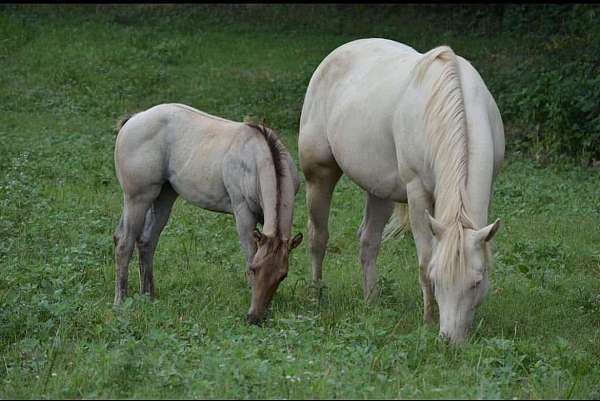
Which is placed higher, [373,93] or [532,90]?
[373,93]

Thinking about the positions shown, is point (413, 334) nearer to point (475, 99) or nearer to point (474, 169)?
point (474, 169)

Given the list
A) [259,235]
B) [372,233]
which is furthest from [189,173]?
[372,233]

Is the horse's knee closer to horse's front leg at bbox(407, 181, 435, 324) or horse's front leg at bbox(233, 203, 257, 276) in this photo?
horse's front leg at bbox(233, 203, 257, 276)

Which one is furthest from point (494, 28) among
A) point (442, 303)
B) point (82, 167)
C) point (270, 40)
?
point (442, 303)

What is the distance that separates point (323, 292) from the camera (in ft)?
23.9

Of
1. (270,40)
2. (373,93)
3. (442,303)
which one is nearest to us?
(442,303)

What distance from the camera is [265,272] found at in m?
6.38

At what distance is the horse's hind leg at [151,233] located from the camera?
24.6 feet

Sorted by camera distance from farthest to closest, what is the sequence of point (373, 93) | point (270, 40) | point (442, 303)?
point (270, 40) < point (373, 93) < point (442, 303)

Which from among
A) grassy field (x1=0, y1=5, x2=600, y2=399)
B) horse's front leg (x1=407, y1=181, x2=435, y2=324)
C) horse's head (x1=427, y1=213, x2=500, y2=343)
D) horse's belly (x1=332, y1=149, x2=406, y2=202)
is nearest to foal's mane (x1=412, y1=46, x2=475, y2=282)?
horse's head (x1=427, y1=213, x2=500, y2=343)

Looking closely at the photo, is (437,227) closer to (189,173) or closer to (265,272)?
(265,272)

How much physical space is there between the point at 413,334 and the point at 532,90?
9668 mm

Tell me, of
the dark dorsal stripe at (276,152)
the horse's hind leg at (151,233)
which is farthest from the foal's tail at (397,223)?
the horse's hind leg at (151,233)

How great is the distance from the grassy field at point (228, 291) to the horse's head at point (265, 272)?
0.17m
